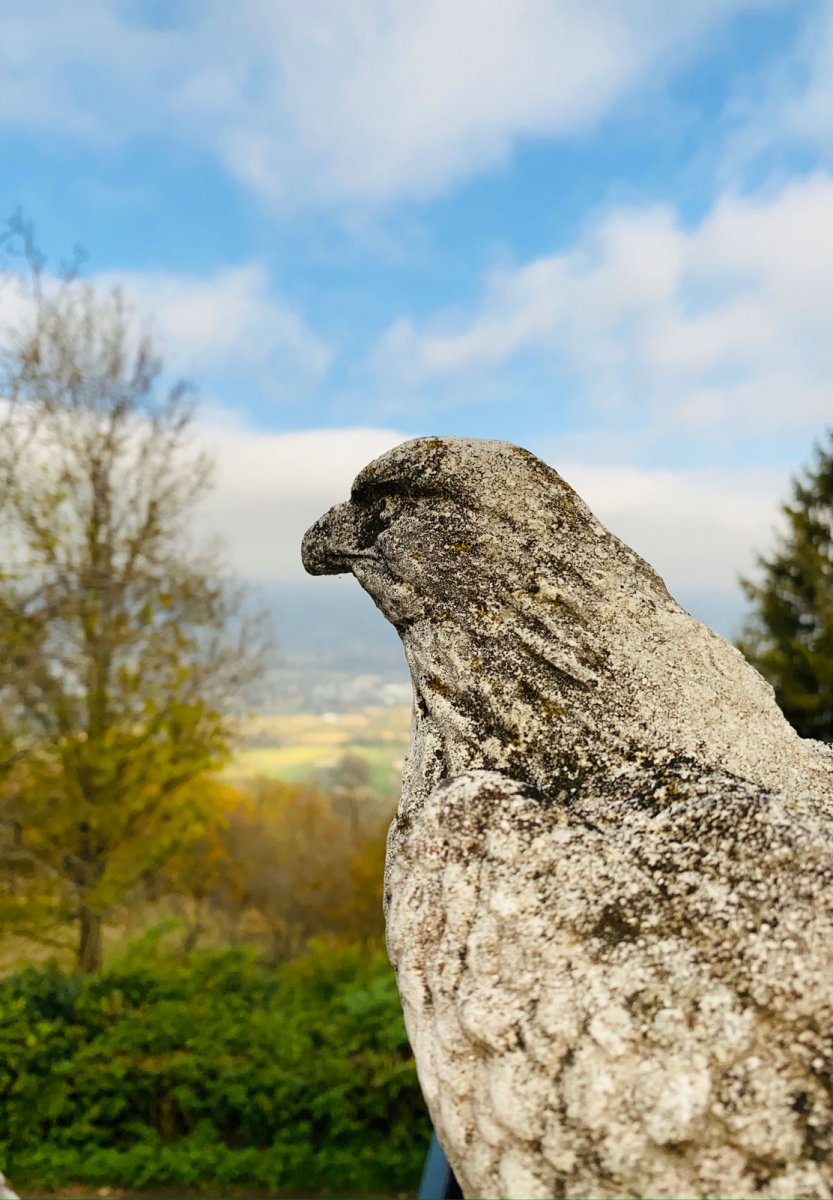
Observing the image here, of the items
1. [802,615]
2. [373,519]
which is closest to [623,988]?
[373,519]

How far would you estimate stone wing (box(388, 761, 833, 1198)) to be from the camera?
66.8 inches

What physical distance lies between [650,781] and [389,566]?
1004mm

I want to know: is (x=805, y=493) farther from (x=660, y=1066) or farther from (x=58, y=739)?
(x=660, y=1066)

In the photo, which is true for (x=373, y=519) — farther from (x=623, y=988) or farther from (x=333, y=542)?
(x=623, y=988)

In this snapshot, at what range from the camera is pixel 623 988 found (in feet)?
5.97

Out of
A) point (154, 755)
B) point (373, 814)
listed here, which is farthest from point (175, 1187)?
point (373, 814)

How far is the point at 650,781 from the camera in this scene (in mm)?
2250

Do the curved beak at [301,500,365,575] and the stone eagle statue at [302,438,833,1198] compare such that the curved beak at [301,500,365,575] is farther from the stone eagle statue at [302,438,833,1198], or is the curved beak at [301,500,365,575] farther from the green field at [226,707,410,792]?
the green field at [226,707,410,792]

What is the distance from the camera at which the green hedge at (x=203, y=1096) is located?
6.41 m

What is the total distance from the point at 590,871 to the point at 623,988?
246 mm

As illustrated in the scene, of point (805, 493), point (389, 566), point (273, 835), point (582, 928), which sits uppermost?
point (805, 493)

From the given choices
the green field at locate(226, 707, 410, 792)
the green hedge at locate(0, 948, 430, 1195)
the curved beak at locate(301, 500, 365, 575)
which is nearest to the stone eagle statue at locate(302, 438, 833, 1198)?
the curved beak at locate(301, 500, 365, 575)

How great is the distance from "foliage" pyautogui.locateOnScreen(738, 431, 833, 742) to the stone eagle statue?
1060 centimetres

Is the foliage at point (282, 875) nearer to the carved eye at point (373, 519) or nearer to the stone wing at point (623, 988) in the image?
the carved eye at point (373, 519)
